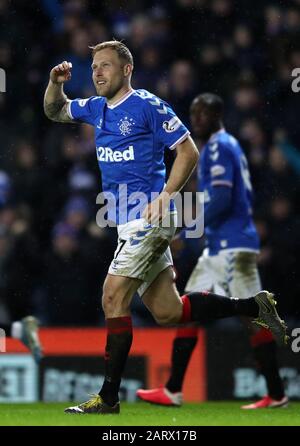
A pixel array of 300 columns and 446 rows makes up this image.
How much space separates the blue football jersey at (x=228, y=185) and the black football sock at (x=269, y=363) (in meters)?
0.66

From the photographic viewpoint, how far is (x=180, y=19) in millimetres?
12352

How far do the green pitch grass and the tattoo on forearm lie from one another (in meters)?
1.72

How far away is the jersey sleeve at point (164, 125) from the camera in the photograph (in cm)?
640

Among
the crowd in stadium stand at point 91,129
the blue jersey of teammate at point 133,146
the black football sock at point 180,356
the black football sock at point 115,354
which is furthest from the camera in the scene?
the crowd in stadium stand at point 91,129

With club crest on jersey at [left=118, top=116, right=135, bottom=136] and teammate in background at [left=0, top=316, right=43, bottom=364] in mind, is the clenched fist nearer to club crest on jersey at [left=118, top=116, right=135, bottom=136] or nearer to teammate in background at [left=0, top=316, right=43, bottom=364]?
club crest on jersey at [left=118, top=116, right=135, bottom=136]

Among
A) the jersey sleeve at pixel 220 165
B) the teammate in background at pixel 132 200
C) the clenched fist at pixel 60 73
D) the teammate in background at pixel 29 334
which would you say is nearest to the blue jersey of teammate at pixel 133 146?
the teammate in background at pixel 132 200

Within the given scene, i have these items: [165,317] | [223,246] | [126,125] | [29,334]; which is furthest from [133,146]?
[29,334]

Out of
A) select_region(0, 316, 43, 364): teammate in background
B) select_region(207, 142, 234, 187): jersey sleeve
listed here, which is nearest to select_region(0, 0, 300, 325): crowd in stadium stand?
select_region(0, 316, 43, 364): teammate in background

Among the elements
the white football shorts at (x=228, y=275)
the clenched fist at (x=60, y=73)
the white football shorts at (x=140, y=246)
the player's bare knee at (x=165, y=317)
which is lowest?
the player's bare knee at (x=165, y=317)

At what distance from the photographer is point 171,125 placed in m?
6.43

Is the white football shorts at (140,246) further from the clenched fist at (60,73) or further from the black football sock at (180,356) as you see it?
the black football sock at (180,356)

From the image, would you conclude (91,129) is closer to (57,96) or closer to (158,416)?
(57,96)

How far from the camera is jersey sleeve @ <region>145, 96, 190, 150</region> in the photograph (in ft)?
21.0
